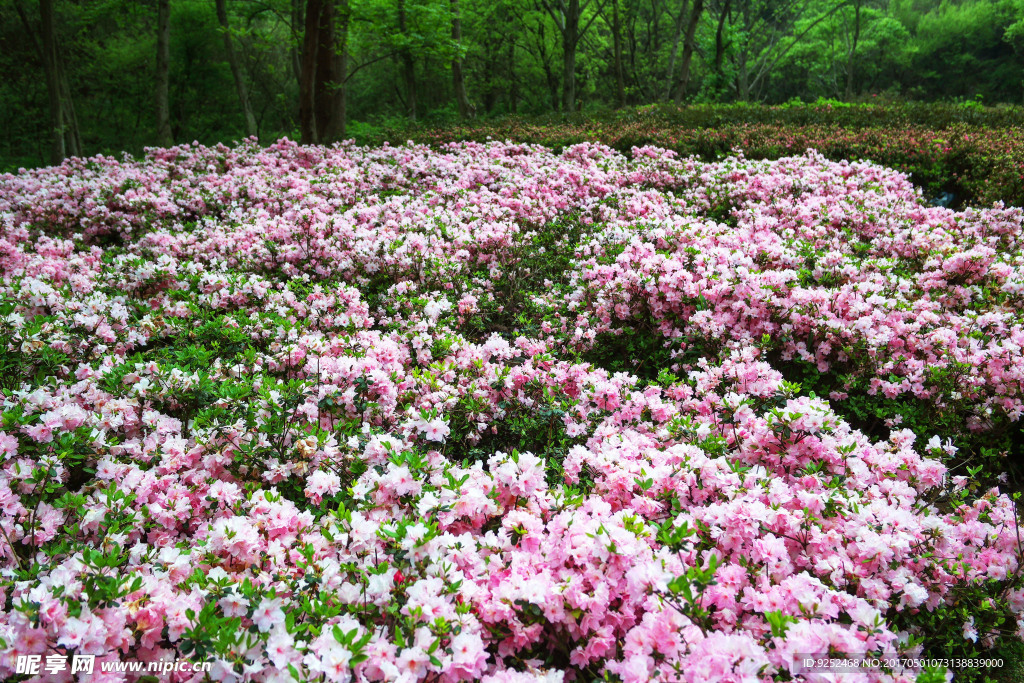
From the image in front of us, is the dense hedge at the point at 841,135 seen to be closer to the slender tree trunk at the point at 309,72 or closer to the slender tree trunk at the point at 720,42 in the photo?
the slender tree trunk at the point at 309,72

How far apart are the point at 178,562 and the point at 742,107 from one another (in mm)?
20023

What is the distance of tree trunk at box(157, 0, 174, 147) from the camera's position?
51.9ft

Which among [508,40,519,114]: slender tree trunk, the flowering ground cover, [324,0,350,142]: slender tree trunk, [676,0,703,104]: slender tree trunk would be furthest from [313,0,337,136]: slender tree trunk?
[508,40,519,114]: slender tree trunk

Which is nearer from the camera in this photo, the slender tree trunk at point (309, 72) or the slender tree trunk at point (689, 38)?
the slender tree trunk at point (309, 72)

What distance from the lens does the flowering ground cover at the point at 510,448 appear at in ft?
6.93

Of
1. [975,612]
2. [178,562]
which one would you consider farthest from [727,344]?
[178,562]

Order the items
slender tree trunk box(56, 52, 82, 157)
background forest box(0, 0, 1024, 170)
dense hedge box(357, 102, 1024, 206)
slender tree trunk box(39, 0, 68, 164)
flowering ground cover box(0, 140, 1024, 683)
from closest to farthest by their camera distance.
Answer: flowering ground cover box(0, 140, 1024, 683) < dense hedge box(357, 102, 1024, 206) < slender tree trunk box(39, 0, 68, 164) < background forest box(0, 0, 1024, 170) < slender tree trunk box(56, 52, 82, 157)

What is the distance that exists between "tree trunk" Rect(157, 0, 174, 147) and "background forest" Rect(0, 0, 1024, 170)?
0.06 metres

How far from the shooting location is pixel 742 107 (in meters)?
17.9

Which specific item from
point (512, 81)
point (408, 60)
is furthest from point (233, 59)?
point (512, 81)

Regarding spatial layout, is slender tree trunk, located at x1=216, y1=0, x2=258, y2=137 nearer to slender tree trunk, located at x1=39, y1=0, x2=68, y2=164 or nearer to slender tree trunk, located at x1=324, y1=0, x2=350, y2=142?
slender tree trunk, located at x1=39, y1=0, x2=68, y2=164

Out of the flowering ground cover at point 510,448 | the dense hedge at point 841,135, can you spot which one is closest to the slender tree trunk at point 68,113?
the dense hedge at point 841,135

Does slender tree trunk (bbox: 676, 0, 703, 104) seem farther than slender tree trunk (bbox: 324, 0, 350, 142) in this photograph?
Yes

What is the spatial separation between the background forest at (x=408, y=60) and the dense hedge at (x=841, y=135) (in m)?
2.93
